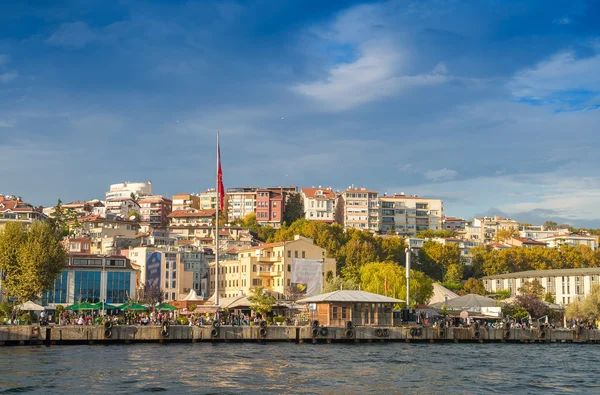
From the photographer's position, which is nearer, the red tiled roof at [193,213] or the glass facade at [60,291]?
the glass facade at [60,291]

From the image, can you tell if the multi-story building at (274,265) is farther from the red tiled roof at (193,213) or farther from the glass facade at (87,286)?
the red tiled roof at (193,213)

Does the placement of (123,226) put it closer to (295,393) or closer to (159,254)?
(159,254)

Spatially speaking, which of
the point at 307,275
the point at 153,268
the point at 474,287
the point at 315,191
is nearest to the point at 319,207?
the point at 315,191

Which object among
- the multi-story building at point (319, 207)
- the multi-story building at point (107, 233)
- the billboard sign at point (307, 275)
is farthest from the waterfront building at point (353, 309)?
the multi-story building at point (319, 207)

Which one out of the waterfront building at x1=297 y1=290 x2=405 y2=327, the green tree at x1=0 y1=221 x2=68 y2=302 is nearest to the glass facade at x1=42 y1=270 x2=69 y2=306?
the green tree at x1=0 y1=221 x2=68 y2=302

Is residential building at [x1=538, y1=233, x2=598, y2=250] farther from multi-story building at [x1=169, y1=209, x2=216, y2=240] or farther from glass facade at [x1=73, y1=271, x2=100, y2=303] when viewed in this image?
glass facade at [x1=73, y1=271, x2=100, y2=303]

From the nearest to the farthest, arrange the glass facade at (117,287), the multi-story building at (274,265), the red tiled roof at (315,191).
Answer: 1. the glass facade at (117,287)
2. the multi-story building at (274,265)
3. the red tiled roof at (315,191)

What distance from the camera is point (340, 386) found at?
3703 centimetres

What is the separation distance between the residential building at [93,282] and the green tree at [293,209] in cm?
8024

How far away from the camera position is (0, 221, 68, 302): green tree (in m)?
68.1

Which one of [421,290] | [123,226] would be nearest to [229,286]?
[421,290]

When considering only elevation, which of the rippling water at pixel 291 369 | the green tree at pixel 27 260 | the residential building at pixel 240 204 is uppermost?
the residential building at pixel 240 204

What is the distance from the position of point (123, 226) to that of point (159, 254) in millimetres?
42635

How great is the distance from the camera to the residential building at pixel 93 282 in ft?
327
